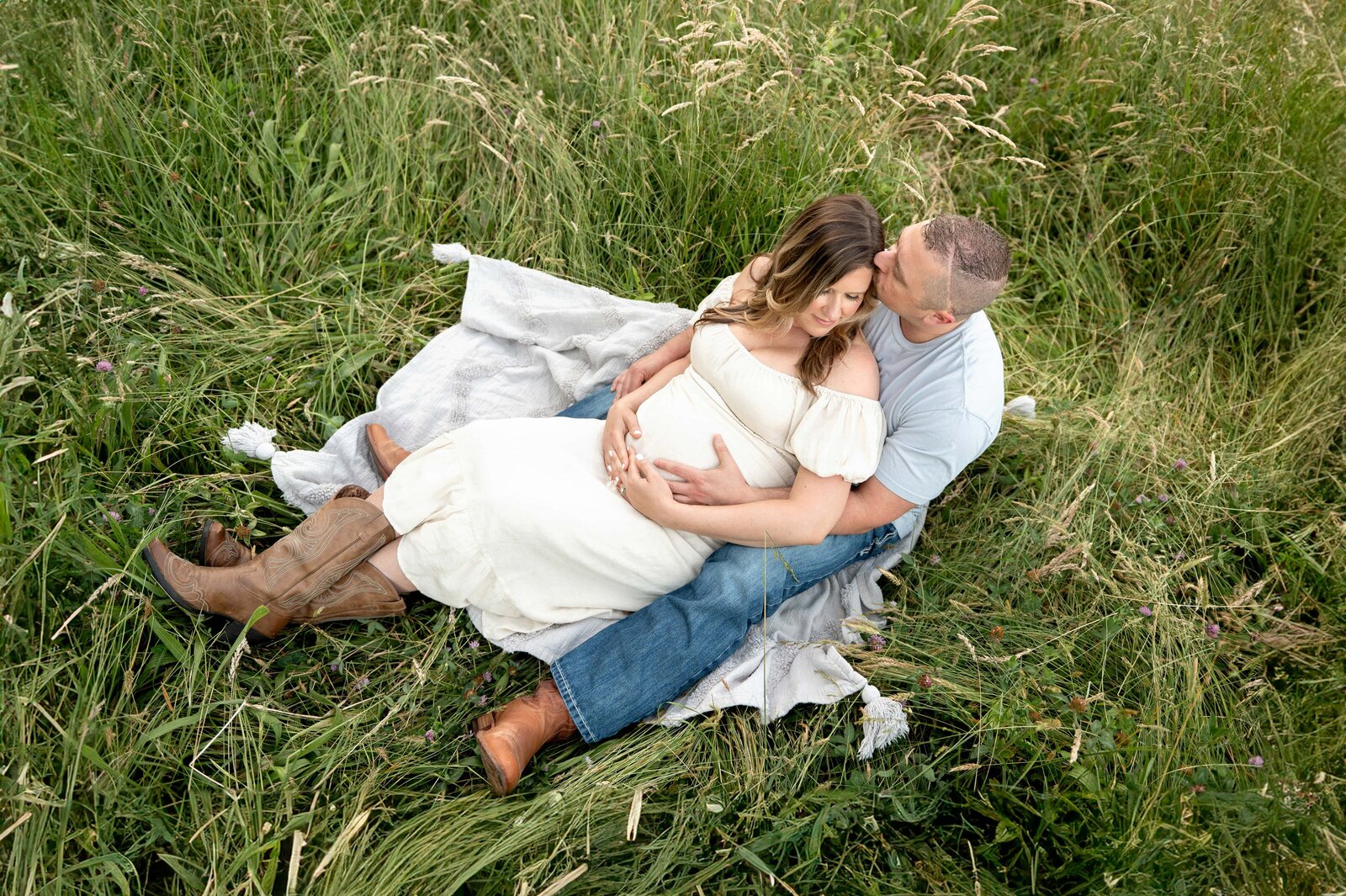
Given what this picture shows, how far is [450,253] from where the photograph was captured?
12.5ft

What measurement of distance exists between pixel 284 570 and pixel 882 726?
192 centimetres

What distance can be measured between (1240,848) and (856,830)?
3.28 ft

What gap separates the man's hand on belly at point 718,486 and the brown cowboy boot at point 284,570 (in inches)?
38.2

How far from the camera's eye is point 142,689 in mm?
2662

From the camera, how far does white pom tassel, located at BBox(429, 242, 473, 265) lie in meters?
3.81

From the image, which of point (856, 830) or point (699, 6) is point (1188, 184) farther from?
point (856, 830)

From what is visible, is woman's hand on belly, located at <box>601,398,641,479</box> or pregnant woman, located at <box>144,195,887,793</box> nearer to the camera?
pregnant woman, located at <box>144,195,887,793</box>

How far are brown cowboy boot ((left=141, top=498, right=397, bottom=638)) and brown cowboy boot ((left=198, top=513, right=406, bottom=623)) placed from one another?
0.03m

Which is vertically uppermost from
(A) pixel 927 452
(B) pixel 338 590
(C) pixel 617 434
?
(A) pixel 927 452

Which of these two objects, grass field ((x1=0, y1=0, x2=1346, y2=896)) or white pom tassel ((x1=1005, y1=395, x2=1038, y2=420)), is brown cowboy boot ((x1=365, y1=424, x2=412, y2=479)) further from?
white pom tassel ((x1=1005, y1=395, x2=1038, y2=420))

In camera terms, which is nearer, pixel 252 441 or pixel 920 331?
pixel 920 331

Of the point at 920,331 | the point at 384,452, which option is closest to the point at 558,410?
the point at 384,452

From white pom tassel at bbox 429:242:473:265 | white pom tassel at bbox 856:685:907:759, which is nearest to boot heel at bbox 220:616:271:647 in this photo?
white pom tassel at bbox 429:242:473:265

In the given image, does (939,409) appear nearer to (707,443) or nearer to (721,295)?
(707,443)
